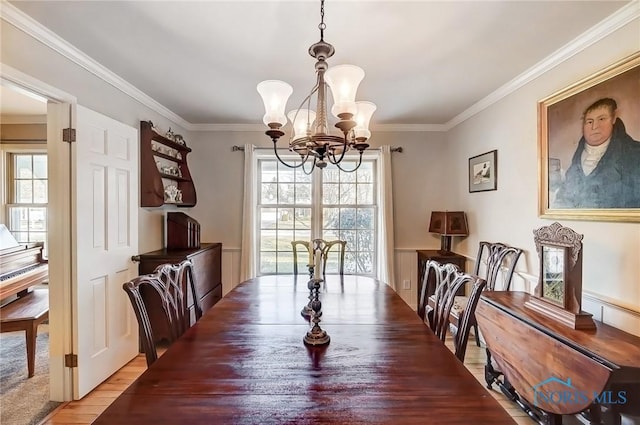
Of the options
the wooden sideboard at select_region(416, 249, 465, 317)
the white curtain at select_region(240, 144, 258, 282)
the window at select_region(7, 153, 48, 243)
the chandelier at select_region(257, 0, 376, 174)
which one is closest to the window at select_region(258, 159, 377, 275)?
the white curtain at select_region(240, 144, 258, 282)

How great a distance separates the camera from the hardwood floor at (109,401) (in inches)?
76.7

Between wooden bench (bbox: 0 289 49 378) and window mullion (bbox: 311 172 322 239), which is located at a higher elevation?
window mullion (bbox: 311 172 322 239)

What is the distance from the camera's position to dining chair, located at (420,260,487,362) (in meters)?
1.38

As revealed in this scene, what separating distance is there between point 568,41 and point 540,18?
1.40 feet

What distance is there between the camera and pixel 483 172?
10.1ft

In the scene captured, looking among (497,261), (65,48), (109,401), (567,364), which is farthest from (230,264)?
(567,364)

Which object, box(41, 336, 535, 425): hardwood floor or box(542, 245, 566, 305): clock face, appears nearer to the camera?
box(542, 245, 566, 305): clock face

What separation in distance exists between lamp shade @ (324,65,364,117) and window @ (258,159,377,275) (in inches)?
93.9

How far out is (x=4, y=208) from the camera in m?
3.92

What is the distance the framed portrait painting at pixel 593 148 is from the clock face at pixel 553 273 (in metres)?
0.35

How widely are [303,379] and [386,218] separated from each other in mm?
2872

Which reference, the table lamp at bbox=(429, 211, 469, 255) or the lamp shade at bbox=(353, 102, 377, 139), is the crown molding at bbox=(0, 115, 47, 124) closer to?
the lamp shade at bbox=(353, 102, 377, 139)

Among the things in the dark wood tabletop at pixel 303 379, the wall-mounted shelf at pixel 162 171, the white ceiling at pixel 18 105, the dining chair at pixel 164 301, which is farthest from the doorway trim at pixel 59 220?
the white ceiling at pixel 18 105

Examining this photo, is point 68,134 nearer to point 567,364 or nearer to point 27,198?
point 27,198
